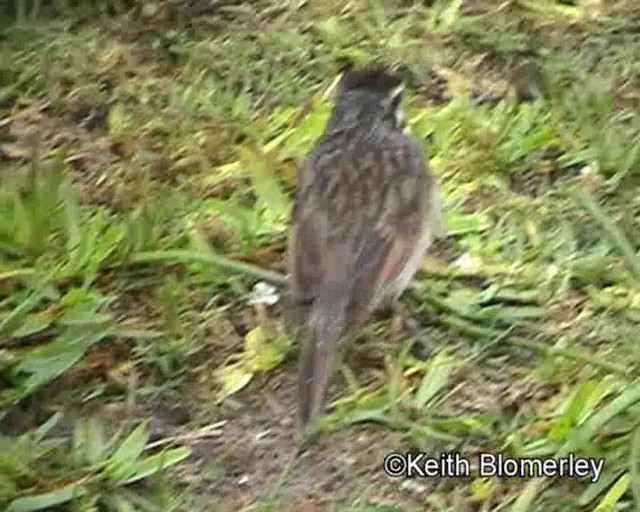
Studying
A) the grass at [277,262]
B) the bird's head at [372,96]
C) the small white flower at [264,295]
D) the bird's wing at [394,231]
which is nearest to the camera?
the grass at [277,262]

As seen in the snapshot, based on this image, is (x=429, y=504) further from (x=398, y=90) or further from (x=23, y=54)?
(x=23, y=54)

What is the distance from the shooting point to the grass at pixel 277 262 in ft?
13.2

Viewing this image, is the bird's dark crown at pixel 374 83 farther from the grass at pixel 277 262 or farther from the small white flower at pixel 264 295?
the small white flower at pixel 264 295

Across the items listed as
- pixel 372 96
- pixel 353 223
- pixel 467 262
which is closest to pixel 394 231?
pixel 353 223

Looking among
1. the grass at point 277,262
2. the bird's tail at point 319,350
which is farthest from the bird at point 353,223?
the grass at point 277,262

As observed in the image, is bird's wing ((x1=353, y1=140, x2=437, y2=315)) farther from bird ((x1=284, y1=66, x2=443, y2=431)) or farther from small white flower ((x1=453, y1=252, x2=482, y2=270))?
small white flower ((x1=453, y1=252, x2=482, y2=270))

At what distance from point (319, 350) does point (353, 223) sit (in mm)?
389

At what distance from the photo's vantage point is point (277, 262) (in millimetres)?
4594

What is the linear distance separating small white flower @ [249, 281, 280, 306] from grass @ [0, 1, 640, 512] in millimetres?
12

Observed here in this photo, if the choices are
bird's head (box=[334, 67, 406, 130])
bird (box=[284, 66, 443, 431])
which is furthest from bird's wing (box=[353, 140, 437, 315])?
bird's head (box=[334, 67, 406, 130])

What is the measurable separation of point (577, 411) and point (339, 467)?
1.93 feet

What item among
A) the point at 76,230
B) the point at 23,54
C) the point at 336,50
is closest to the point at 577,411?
the point at 76,230

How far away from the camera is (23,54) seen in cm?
534

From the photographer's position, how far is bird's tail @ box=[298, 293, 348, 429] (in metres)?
4.04
